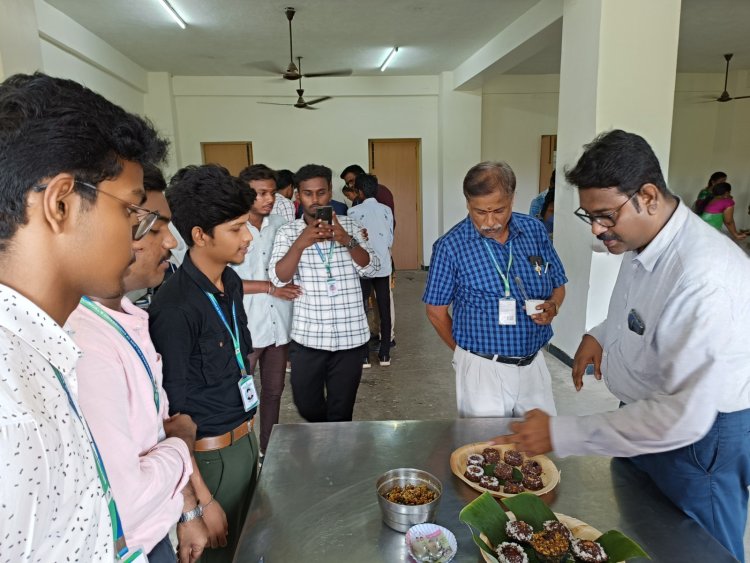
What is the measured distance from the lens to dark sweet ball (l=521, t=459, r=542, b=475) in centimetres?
129

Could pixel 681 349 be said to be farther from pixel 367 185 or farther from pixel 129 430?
pixel 367 185

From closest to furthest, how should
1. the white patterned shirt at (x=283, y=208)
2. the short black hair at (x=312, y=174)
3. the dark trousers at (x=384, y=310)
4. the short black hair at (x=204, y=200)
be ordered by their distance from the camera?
the short black hair at (x=204, y=200), the short black hair at (x=312, y=174), the white patterned shirt at (x=283, y=208), the dark trousers at (x=384, y=310)

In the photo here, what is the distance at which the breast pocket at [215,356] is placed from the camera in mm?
1345

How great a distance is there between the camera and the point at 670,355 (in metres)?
1.09

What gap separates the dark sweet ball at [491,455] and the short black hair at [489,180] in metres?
0.90

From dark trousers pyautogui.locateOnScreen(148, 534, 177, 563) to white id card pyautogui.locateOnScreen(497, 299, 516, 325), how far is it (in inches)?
49.4

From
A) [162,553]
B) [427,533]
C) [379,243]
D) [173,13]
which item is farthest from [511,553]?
[173,13]

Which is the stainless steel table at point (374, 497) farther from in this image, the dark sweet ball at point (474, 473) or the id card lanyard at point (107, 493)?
the id card lanyard at point (107, 493)

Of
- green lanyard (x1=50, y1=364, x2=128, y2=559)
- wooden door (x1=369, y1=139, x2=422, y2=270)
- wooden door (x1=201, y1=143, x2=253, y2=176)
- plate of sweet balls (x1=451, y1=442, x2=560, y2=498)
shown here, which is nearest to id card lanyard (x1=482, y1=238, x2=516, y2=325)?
plate of sweet balls (x1=451, y1=442, x2=560, y2=498)

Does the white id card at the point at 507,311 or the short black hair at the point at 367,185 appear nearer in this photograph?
the white id card at the point at 507,311

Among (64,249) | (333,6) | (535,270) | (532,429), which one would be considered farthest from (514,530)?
(333,6)

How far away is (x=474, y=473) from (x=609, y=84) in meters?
3.24

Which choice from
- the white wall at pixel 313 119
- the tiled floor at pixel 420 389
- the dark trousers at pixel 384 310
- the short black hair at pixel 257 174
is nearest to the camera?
the short black hair at pixel 257 174

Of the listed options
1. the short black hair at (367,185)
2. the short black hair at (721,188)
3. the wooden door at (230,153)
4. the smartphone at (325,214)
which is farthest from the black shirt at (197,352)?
the short black hair at (721,188)
